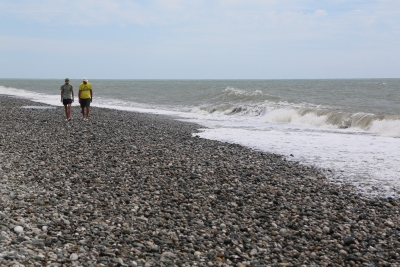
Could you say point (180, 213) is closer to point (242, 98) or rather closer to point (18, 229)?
point (18, 229)

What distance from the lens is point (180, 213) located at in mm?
7332

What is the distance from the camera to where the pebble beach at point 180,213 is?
19.0 feet

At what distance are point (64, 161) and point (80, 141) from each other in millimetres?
3107

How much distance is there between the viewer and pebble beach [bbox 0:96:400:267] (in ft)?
19.0

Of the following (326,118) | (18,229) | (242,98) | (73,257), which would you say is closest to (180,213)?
(73,257)

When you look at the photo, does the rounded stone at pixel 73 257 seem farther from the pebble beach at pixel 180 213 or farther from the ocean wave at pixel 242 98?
the ocean wave at pixel 242 98

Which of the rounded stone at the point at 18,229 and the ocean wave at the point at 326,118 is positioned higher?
the ocean wave at the point at 326,118

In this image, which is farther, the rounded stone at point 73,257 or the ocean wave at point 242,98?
the ocean wave at point 242,98

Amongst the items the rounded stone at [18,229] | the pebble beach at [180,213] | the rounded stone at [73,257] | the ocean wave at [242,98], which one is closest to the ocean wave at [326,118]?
the ocean wave at [242,98]

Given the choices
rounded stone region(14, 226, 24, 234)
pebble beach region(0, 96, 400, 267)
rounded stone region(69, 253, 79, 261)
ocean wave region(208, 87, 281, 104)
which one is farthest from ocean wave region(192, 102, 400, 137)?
rounded stone region(14, 226, 24, 234)

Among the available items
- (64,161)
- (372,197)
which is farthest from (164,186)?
(372,197)

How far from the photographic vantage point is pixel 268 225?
696 centimetres

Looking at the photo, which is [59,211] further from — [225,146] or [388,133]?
[388,133]

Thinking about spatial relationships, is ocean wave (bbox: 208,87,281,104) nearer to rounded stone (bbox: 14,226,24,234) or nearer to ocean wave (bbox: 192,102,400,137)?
ocean wave (bbox: 192,102,400,137)
